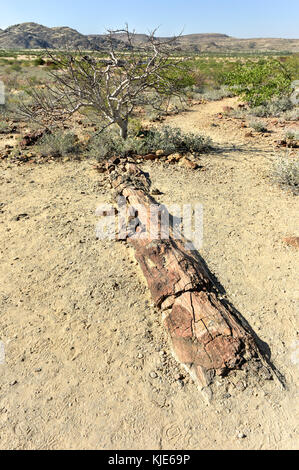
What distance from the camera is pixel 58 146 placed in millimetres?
7398

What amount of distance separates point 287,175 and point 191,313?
169 inches

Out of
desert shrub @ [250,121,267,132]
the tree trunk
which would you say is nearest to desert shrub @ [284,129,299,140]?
desert shrub @ [250,121,267,132]

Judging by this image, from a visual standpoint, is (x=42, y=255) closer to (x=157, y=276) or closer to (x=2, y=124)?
(x=157, y=276)

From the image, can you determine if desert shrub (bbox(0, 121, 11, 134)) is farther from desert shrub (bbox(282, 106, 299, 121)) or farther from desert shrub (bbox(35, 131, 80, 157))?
desert shrub (bbox(282, 106, 299, 121))

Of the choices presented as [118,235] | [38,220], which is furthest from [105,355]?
[38,220]

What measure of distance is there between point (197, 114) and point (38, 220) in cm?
902

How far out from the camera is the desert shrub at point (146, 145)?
710cm

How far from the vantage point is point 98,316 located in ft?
10.4

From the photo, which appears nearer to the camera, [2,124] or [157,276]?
[157,276]

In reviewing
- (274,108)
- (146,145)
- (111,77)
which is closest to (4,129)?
(111,77)

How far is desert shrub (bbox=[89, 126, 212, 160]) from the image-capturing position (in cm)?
710

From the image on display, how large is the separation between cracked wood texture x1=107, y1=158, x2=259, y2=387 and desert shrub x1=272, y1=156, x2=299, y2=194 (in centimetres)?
330

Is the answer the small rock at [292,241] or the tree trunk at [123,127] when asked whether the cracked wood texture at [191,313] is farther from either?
the tree trunk at [123,127]
